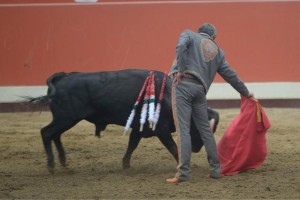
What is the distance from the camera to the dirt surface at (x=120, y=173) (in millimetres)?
6371

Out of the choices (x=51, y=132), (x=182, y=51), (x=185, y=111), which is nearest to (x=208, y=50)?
(x=182, y=51)

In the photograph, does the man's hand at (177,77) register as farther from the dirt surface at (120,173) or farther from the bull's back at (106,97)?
the dirt surface at (120,173)

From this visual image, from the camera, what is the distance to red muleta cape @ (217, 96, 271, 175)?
7332 millimetres

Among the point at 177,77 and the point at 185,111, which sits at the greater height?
the point at 177,77

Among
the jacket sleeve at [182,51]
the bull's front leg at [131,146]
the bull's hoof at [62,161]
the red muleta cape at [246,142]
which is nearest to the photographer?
the jacket sleeve at [182,51]

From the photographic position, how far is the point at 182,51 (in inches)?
257

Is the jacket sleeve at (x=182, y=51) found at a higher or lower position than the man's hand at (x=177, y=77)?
higher

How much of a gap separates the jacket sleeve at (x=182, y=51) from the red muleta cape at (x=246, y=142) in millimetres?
1108

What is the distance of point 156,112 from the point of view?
7234 mm

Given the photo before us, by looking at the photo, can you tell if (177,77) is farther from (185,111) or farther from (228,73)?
(228,73)

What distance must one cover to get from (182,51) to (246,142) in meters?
1.41

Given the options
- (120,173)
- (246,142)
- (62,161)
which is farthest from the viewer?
(62,161)

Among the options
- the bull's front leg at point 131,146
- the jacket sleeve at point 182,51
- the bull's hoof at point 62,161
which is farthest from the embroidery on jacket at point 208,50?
the bull's hoof at point 62,161

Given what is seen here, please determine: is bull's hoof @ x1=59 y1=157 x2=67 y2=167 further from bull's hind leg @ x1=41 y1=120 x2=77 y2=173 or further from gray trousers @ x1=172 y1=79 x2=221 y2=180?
gray trousers @ x1=172 y1=79 x2=221 y2=180
